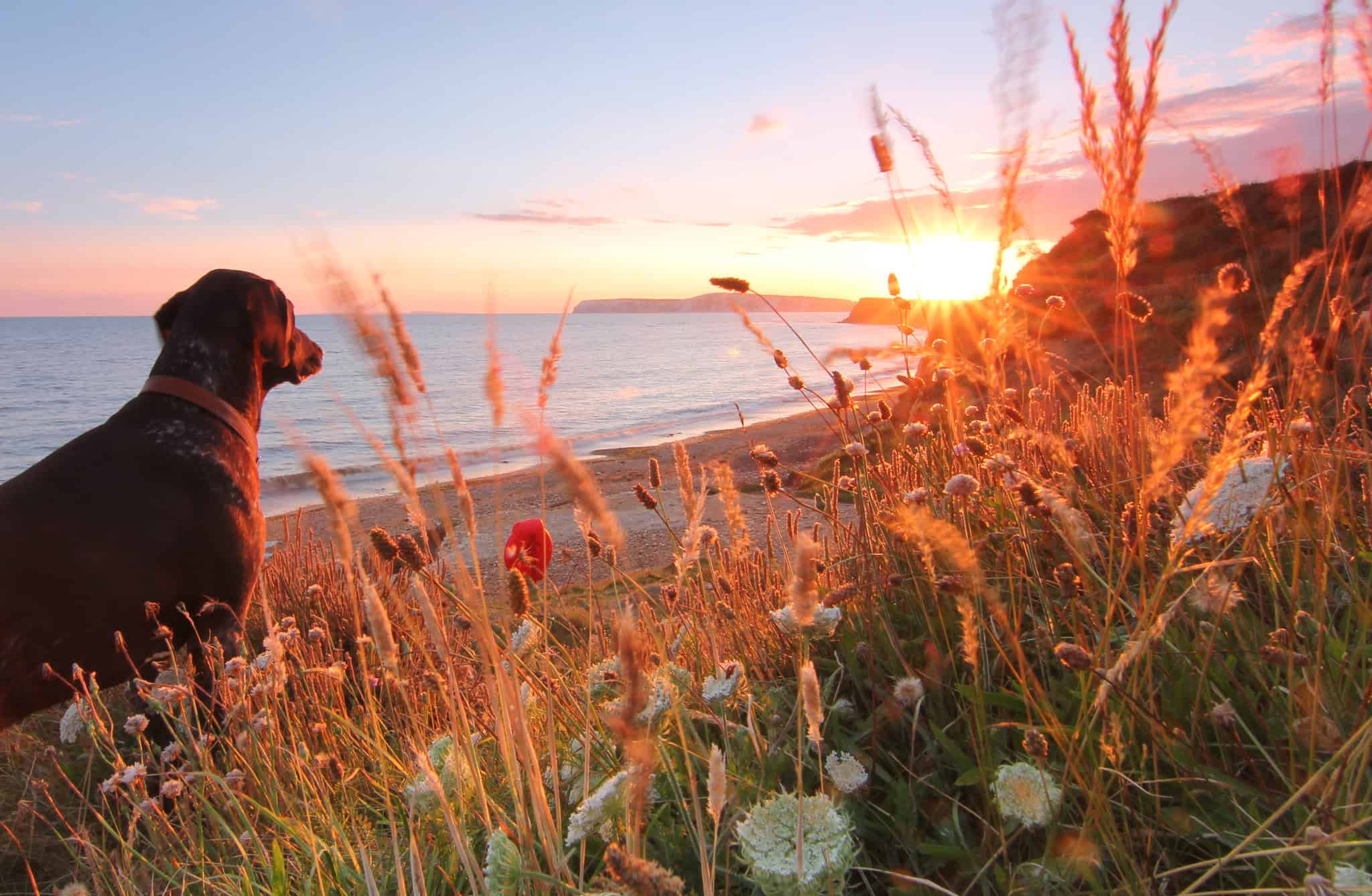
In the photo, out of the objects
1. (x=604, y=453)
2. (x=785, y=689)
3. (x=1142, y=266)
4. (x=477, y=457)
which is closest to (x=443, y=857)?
(x=785, y=689)

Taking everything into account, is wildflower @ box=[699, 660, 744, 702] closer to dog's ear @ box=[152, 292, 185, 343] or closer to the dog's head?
the dog's head

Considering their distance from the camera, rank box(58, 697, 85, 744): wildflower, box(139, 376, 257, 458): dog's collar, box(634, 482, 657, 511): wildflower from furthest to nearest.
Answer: box(139, 376, 257, 458): dog's collar, box(58, 697, 85, 744): wildflower, box(634, 482, 657, 511): wildflower

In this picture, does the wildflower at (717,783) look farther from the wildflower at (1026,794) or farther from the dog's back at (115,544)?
the dog's back at (115,544)

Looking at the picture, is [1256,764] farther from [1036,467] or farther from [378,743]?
[378,743]

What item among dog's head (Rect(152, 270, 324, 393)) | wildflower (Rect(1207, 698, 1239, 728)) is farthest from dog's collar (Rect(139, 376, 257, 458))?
wildflower (Rect(1207, 698, 1239, 728))

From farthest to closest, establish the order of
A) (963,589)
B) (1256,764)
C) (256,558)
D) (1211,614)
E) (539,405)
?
1. (256,558)
2. (1211,614)
3. (539,405)
4. (1256,764)
5. (963,589)

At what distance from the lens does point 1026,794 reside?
124 cm

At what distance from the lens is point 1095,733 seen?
1386 millimetres

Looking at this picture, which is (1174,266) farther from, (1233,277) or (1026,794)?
(1026,794)

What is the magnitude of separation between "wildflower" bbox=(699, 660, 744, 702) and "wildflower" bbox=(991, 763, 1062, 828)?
51 centimetres

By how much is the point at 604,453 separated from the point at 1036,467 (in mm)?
16426

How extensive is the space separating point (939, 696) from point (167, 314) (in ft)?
16.1

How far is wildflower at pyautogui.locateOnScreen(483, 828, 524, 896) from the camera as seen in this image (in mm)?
1263

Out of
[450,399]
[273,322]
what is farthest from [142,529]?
[450,399]
